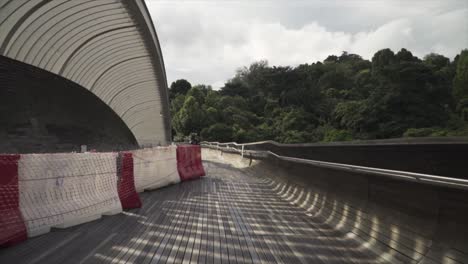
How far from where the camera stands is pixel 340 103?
244 ft

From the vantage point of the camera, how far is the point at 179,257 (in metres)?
4.81

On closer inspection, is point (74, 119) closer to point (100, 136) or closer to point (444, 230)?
point (100, 136)

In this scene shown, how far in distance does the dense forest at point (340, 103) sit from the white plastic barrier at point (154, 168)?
37955 millimetres

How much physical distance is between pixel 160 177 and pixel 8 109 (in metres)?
7.50

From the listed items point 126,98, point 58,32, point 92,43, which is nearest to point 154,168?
point 58,32

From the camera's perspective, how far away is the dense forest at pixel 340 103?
53594 millimetres

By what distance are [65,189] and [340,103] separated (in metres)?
72.5

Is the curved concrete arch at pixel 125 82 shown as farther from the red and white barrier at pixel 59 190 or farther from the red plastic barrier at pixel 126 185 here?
the red and white barrier at pixel 59 190

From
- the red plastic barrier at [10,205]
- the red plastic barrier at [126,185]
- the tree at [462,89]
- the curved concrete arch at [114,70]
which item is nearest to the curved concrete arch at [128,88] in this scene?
the curved concrete arch at [114,70]

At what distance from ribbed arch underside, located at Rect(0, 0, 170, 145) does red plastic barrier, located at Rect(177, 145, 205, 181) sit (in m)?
7.45

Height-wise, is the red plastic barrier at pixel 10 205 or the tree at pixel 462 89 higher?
the tree at pixel 462 89

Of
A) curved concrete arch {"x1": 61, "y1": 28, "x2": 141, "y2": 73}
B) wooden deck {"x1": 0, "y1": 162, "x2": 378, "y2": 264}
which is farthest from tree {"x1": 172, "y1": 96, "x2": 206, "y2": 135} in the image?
wooden deck {"x1": 0, "y1": 162, "x2": 378, "y2": 264}

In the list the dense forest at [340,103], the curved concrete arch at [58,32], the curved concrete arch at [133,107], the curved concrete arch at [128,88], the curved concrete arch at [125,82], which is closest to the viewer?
the curved concrete arch at [58,32]

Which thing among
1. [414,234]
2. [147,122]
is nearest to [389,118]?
[147,122]
